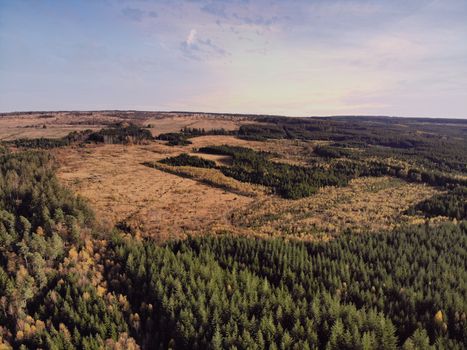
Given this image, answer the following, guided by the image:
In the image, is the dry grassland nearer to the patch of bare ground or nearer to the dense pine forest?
the patch of bare ground

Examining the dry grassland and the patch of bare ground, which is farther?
the patch of bare ground

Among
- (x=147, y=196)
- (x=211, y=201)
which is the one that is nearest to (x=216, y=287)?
(x=211, y=201)

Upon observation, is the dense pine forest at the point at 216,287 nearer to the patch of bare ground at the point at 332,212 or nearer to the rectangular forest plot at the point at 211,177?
the patch of bare ground at the point at 332,212

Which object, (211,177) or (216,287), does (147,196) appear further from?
(216,287)

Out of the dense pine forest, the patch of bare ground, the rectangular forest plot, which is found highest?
the rectangular forest plot

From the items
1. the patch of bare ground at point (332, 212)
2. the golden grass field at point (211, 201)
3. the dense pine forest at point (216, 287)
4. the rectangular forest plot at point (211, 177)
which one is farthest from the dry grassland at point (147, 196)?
the dense pine forest at point (216, 287)

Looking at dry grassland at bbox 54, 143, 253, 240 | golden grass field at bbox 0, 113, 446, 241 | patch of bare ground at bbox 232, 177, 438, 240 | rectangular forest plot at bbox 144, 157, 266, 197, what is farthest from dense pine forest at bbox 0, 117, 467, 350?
rectangular forest plot at bbox 144, 157, 266, 197
